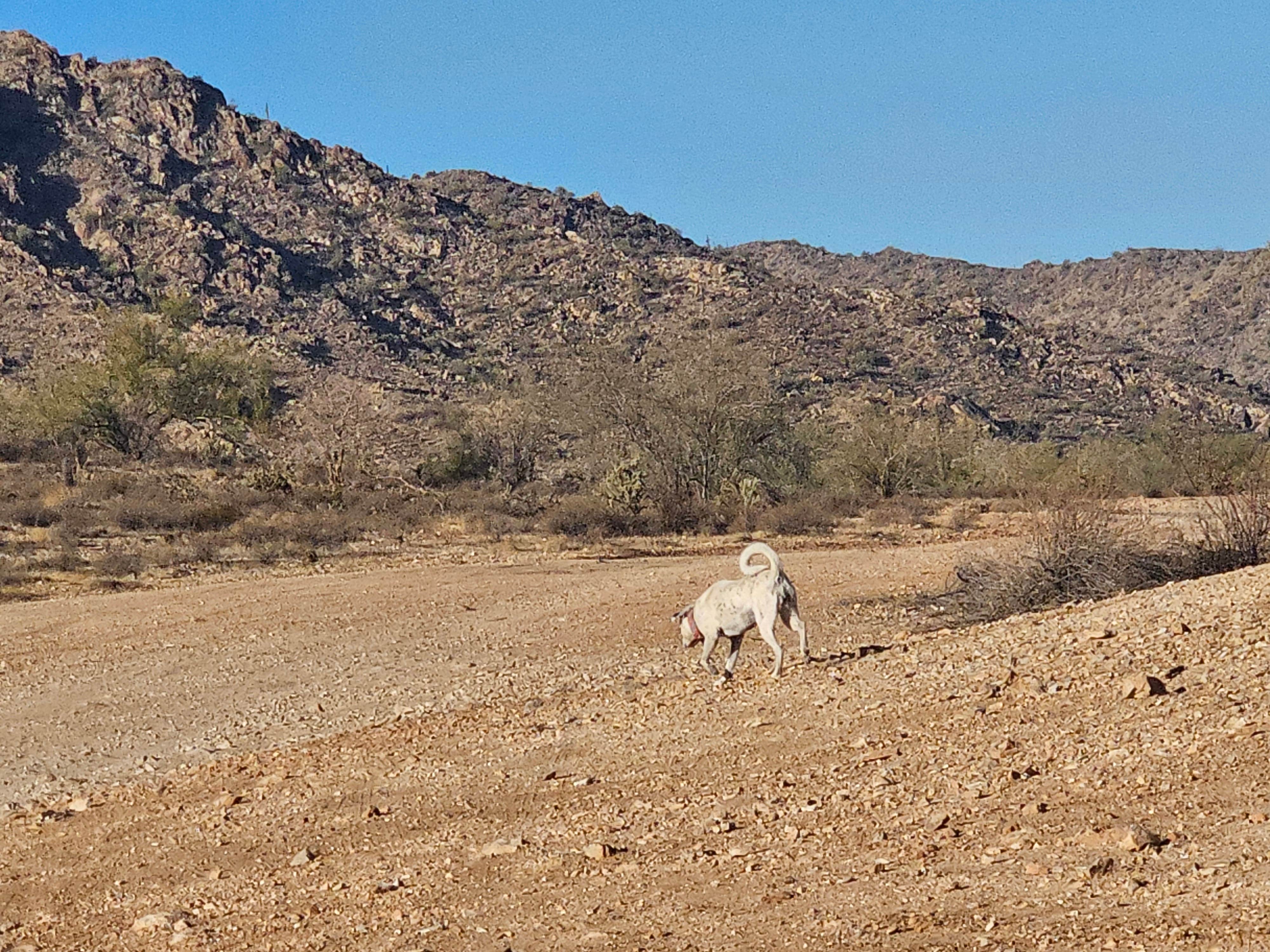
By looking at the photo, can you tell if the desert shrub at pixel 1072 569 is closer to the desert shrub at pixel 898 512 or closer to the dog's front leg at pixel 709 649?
the dog's front leg at pixel 709 649

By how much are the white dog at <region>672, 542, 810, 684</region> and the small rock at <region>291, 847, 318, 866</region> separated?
136 inches

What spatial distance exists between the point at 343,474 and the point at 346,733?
25441 mm

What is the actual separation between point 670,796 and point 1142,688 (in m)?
2.71

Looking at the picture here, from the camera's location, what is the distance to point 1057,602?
12.2 meters

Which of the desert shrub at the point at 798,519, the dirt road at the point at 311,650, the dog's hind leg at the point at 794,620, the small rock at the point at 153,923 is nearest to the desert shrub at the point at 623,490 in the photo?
the desert shrub at the point at 798,519

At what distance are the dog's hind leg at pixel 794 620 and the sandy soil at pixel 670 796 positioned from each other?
301mm

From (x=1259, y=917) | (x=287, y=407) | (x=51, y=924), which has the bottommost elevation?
(x=51, y=924)

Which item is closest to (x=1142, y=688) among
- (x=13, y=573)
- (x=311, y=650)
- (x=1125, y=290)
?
(x=311, y=650)

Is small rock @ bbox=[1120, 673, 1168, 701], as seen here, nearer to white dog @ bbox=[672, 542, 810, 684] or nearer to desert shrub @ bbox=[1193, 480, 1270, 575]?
white dog @ bbox=[672, 542, 810, 684]

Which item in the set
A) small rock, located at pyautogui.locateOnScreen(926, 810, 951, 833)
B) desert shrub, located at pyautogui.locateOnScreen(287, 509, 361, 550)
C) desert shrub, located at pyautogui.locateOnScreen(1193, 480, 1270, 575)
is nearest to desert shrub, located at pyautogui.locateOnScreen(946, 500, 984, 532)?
desert shrub, located at pyautogui.locateOnScreen(287, 509, 361, 550)

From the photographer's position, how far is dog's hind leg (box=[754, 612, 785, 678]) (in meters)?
9.45

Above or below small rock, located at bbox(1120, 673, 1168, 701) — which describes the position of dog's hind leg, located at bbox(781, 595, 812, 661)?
above

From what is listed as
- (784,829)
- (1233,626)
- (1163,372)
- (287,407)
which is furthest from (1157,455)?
(1163,372)

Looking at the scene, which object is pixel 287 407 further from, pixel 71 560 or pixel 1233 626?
pixel 1233 626
